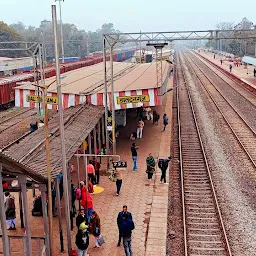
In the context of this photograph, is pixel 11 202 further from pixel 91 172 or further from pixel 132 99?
pixel 132 99

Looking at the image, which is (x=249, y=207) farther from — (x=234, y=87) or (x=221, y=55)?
(x=221, y=55)

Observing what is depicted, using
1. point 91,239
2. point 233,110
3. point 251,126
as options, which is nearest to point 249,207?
point 91,239

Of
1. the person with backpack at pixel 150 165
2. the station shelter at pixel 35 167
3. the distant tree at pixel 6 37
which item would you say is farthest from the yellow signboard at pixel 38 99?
the distant tree at pixel 6 37

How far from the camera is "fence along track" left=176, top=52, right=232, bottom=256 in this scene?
10726 millimetres

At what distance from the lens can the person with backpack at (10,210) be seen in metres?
10.8

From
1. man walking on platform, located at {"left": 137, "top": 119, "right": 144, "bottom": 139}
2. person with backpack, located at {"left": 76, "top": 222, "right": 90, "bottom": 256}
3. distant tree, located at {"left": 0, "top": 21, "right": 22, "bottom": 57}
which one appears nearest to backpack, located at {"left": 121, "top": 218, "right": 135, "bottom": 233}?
person with backpack, located at {"left": 76, "top": 222, "right": 90, "bottom": 256}

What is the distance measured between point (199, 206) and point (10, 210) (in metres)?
5.89

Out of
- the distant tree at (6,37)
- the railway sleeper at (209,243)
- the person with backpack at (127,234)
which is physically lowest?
the railway sleeper at (209,243)

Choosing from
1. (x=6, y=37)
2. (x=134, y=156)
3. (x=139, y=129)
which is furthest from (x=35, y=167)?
(x=6, y=37)

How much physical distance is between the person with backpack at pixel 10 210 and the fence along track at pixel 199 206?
183 inches

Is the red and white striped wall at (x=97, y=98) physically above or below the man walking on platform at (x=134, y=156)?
above

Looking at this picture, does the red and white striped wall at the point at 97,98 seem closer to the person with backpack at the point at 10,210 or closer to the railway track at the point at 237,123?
the railway track at the point at 237,123

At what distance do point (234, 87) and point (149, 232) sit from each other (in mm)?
35500

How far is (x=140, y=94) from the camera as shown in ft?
61.6
